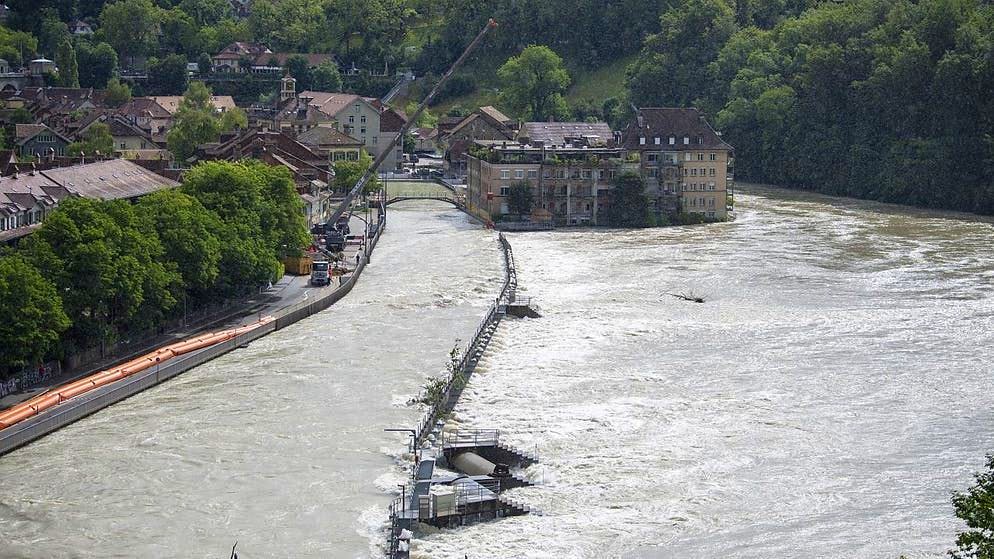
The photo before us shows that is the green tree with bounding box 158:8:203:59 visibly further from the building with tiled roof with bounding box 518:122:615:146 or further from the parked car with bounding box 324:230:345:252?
the parked car with bounding box 324:230:345:252

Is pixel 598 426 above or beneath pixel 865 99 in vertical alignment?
beneath

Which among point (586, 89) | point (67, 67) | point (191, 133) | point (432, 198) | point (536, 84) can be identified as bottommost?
point (432, 198)

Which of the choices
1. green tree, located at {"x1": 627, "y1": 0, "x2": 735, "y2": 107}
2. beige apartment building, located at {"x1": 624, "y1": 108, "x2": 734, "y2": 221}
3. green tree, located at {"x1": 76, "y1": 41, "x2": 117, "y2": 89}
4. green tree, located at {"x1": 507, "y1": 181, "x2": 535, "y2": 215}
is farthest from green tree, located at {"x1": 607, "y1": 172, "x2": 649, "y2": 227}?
green tree, located at {"x1": 76, "y1": 41, "x2": 117, "y2": 89}

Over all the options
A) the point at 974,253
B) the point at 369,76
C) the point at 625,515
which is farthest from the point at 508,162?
the point at 369,76

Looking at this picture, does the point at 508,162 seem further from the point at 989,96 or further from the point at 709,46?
the point at 709,46

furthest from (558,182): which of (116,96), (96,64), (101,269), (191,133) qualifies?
(96,64)

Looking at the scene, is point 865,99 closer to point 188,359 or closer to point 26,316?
point 188,359
